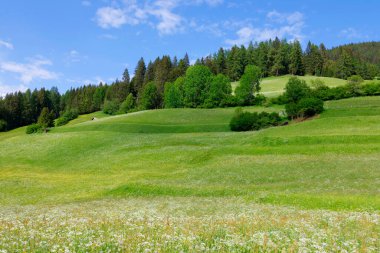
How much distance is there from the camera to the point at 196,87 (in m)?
140

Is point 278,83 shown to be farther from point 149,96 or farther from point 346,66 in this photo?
point 149,96

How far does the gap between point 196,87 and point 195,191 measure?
363ft

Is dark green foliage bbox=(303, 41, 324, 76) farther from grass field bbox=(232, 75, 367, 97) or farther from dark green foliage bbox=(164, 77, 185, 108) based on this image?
dark green foliage bbox=(164, 77, 185, 108)

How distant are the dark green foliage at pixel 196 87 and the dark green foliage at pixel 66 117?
68.2 meters

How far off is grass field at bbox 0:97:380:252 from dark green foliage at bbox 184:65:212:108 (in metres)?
54.5

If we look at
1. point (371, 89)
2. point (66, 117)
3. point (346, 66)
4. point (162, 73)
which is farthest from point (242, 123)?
point (346, 66)

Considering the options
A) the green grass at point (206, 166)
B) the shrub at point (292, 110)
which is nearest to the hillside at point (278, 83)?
the shrub at point (292, 110)

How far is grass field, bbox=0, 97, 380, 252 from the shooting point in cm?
868

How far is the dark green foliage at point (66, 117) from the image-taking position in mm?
168000

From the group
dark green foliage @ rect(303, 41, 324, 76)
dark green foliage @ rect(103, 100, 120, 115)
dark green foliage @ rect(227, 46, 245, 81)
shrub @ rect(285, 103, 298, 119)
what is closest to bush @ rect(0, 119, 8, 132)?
dark green foliage @ rect(103, 100, 120, 115)

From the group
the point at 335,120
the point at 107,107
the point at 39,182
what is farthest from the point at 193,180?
the point at 107,107

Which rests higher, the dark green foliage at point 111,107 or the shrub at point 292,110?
the dark green foliage at point 111,107

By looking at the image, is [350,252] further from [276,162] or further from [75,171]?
[75,171]

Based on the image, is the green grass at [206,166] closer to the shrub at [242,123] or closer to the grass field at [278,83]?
the shrub at [242,123]
